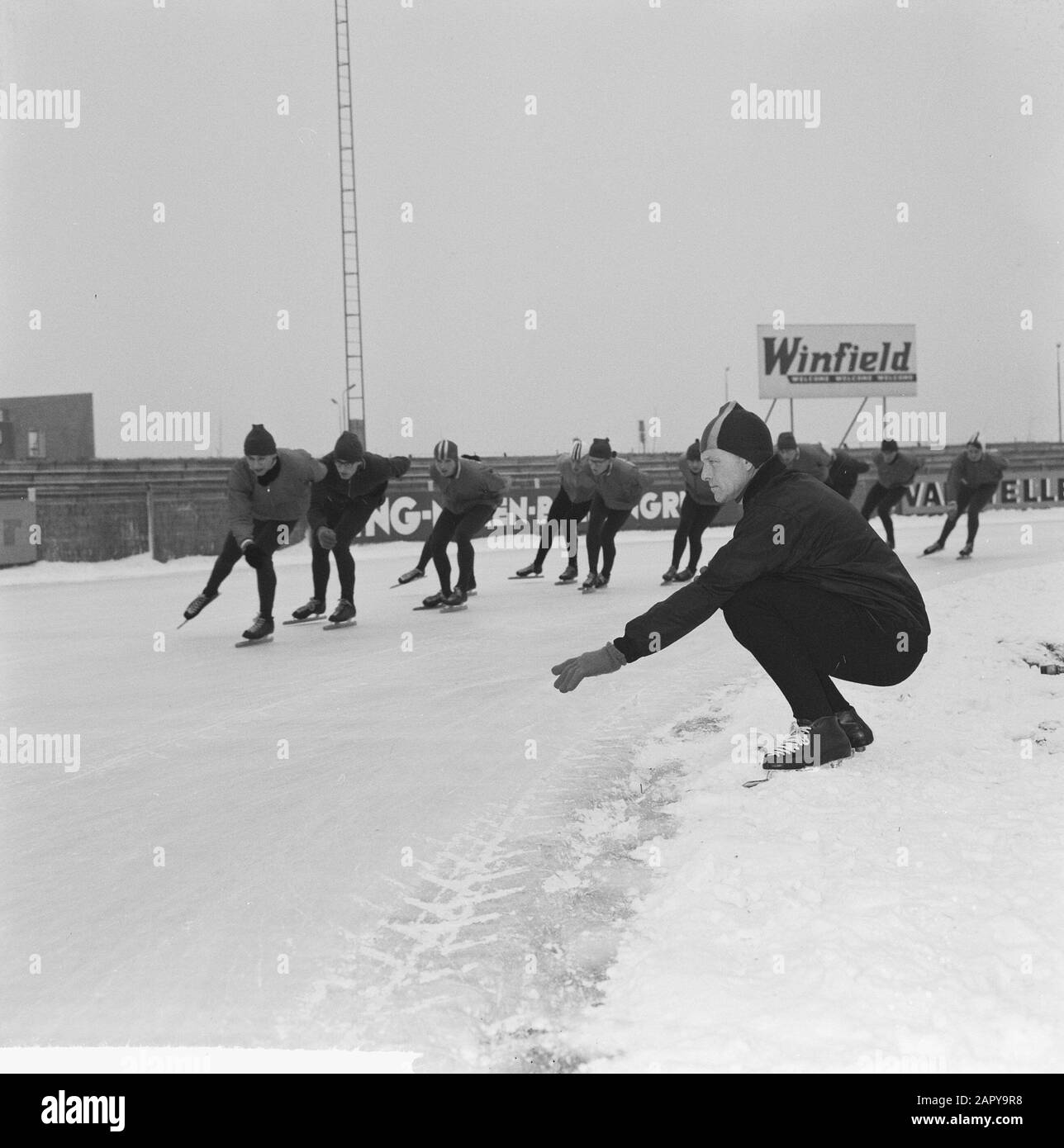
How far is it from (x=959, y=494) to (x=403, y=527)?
31.2 ft

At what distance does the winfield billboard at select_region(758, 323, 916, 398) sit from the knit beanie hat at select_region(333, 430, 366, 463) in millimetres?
21980

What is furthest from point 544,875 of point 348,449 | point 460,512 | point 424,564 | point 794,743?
point 424,564

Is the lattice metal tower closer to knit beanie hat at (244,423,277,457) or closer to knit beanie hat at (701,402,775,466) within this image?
knit beanie hat at (244,423,277,457)

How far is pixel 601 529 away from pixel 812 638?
7845 mm

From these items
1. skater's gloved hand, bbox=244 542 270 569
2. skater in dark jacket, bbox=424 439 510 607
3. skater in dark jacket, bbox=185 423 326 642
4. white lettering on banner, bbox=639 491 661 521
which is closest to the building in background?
white lettering on banner, bbox=639 491 661 521

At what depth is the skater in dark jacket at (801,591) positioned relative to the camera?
11.5 ft

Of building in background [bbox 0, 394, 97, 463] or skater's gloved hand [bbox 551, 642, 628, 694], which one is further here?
building in background [bbox 0, 394, 97, 463]

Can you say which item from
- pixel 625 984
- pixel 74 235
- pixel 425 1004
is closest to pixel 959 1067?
pixel 625 984

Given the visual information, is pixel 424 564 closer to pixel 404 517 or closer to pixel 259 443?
pixel 259 443

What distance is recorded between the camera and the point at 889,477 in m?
13.2

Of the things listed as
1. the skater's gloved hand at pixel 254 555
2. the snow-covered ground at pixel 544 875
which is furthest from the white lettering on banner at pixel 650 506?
the snow-covered ground at pixel 544 875

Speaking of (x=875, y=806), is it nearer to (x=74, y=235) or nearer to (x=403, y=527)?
(x=74, y=235)

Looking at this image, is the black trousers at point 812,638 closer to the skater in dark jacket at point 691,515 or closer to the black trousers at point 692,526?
the skater in dark jacket at point 691,515

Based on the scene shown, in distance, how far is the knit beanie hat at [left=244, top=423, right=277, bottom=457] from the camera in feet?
26.2
